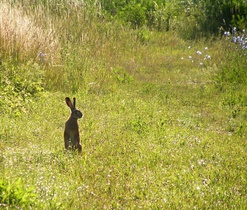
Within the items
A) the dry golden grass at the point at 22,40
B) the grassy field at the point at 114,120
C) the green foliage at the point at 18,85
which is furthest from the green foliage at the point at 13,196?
the dry golden grass at the point at 22,40

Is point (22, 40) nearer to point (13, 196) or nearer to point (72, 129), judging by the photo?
point (72, 129)

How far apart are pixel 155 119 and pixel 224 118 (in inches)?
54.4

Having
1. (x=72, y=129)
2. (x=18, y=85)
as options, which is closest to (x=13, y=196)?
(x=72, y=129)

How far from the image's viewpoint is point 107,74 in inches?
Result: 470

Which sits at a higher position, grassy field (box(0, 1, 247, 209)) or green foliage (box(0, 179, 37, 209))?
green foliage (box(0, 179, 37, 209))

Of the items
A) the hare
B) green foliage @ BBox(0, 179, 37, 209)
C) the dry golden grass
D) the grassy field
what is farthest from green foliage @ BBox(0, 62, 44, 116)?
green foliage @ BBox(0, 179, 37, 209)

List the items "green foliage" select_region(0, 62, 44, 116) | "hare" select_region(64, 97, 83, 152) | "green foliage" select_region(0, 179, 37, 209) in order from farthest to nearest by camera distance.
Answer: "green foliage" select_region(0, 62, 44, 116), "hare" select_region(64, 97, 83, 152), "green foliage" select_region(0, 179, 37, 209)

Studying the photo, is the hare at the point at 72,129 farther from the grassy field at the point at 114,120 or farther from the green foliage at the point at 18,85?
the green foliage at the point at 18,85

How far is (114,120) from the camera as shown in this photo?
8.33 metres

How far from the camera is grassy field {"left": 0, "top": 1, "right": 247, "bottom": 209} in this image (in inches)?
208

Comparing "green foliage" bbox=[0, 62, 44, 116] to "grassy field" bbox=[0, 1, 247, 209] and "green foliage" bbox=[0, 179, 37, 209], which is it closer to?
"grassy field" bbox=[0, 1, 247, 209]

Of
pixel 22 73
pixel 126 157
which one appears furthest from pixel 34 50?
pixel 126 157

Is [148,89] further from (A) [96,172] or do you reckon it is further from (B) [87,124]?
(A) [96,172]

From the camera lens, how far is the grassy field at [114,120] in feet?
17.3
